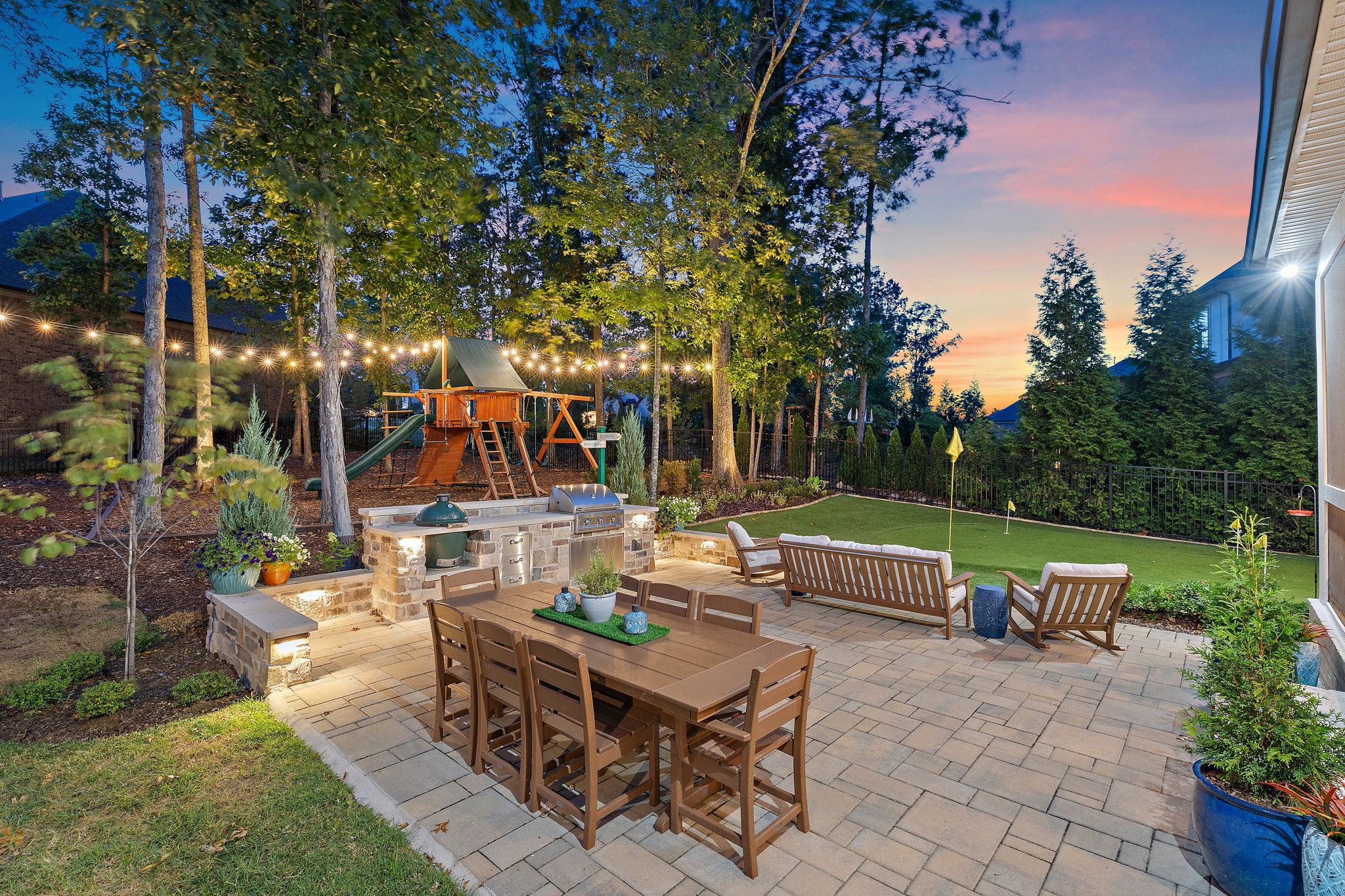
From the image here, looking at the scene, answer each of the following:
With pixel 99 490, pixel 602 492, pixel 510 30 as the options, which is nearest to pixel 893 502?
pixel 602 492

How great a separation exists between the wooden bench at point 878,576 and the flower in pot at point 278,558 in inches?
214

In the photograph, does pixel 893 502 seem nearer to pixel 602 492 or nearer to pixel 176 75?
pixel 602 492

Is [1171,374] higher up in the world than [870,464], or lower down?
higher up

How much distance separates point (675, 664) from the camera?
309 centimetres

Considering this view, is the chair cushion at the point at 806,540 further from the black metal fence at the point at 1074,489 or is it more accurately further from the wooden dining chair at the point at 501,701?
the black metal fence at the point at 1074,489

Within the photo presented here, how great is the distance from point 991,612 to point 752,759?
449cm

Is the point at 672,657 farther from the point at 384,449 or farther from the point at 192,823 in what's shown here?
the point at 384,449

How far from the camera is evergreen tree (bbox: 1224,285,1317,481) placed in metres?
10.6

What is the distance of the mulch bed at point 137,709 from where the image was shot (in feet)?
13.1

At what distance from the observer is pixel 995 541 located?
35.4 feet

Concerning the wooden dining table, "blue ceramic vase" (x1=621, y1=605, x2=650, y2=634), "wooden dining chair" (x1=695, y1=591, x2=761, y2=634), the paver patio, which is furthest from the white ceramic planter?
the paver patio

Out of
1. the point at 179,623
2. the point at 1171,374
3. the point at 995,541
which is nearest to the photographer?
the point at 179,623

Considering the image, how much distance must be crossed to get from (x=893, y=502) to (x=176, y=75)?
590 inches

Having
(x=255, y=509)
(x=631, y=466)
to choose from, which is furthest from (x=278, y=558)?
(x=631, y=466)
